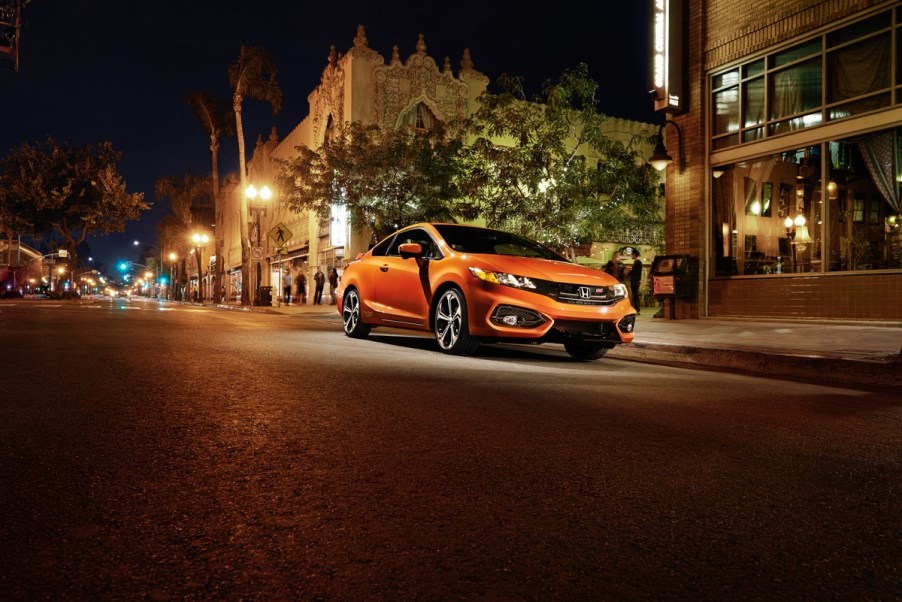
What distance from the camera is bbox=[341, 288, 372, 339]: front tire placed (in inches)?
436

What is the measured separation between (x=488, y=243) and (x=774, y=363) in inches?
150

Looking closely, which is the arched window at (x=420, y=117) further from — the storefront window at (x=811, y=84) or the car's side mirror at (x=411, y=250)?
the car's side mirror at (x=411, y=250)

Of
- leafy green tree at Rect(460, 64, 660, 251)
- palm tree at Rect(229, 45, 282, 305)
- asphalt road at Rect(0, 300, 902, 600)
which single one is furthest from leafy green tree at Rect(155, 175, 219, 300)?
asphalt road at Rect(0, 300, 902, 600)

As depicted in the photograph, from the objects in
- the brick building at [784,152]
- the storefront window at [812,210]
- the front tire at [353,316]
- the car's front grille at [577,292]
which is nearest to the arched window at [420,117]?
the brick building at [784,152]

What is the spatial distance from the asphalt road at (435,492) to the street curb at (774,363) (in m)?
1.83

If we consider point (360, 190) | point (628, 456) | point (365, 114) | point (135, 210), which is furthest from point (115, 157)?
point (628, 456)

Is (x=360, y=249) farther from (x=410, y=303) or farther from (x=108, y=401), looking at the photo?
(x=108, y=401)

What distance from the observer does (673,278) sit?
1619 centimetres

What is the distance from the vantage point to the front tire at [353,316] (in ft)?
36.3

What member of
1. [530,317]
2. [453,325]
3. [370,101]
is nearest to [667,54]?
[453,325]

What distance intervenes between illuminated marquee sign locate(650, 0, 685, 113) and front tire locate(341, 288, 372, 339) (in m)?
9.53

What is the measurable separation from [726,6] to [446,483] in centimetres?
1628

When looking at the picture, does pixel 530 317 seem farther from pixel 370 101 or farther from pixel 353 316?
pixel 370 101

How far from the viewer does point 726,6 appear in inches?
634
